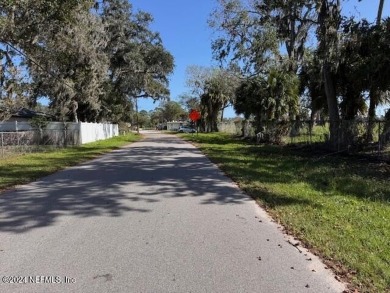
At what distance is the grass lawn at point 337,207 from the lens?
5160mm

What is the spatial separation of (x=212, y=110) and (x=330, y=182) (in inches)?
2183

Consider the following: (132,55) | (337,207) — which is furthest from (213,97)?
(337,207)

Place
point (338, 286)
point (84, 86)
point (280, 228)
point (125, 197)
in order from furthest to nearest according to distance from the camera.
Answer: point (84, 86) < point (125, 197) < point (280, 228) < point (338, 286)

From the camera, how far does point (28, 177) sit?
1270 cm

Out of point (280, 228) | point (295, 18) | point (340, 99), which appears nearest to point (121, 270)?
point (280, 228)

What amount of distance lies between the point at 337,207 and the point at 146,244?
419 cm

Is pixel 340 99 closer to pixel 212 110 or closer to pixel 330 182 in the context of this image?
pixel 330 182

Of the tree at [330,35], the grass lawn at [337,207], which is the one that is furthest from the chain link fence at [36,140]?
the tree at [330,35]

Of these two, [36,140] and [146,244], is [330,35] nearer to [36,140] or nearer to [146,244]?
[146,244]

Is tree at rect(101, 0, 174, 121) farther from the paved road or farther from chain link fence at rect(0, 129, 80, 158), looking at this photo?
the paved road

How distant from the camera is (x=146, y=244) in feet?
19.3

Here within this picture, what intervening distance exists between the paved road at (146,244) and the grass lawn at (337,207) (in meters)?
0.35

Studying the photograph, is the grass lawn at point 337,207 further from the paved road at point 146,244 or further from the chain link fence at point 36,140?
the chain link fence at point 36,140

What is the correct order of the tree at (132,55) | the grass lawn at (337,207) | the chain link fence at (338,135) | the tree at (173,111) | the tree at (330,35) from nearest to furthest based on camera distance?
the grass lawn at (337,207) → the chain link fence at (338,135) → the tree at (330,35) → the tree at (132,55) → the tree at (173,111)
